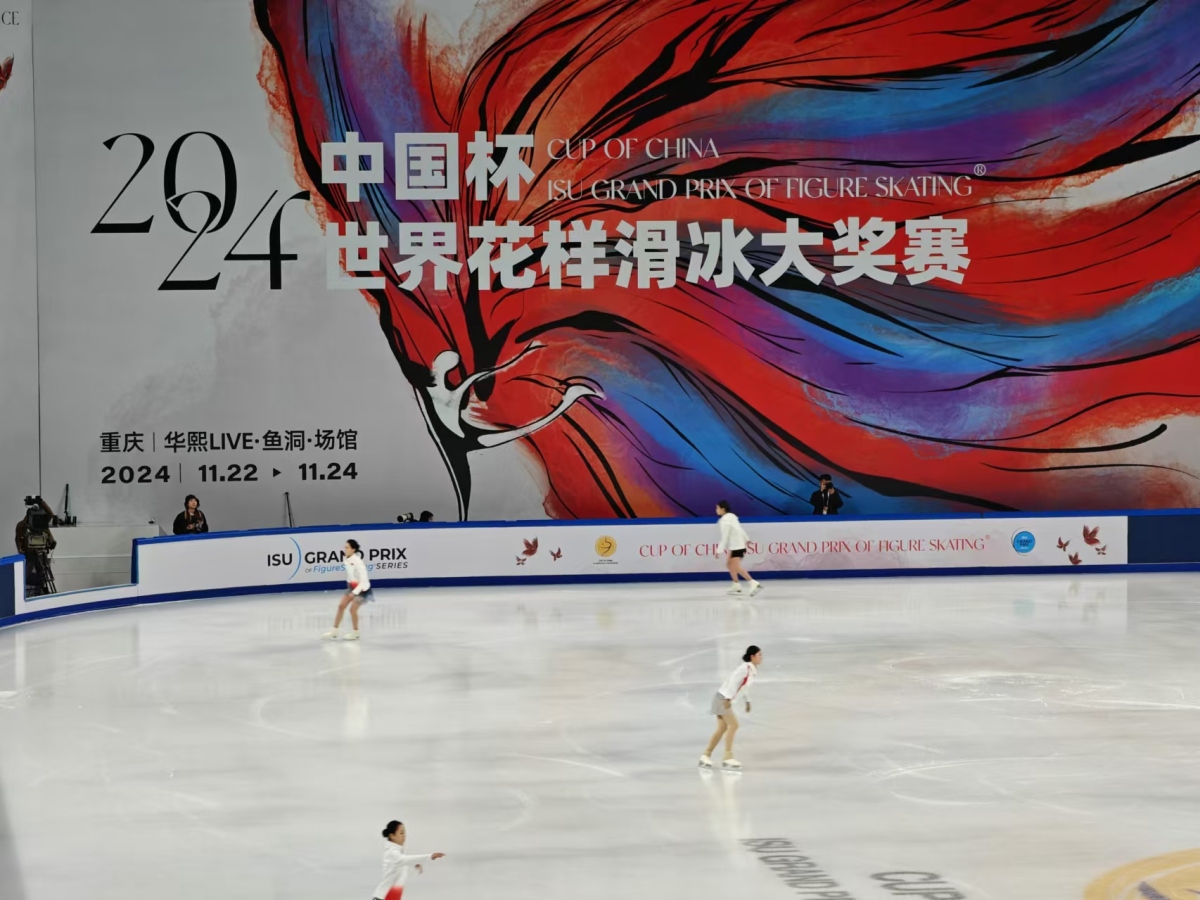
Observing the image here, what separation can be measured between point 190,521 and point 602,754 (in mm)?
13261

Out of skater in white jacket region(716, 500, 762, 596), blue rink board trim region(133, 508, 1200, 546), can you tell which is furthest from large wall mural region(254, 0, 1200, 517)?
skater in white jacket region(716, 500, 762, 596)

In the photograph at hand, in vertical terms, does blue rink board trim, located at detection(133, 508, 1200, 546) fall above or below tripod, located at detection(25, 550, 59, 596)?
above

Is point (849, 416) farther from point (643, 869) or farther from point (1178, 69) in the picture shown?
point (643, 869)

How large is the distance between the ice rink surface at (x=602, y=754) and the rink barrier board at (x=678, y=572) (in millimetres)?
1716

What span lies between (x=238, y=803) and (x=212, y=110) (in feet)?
58.2

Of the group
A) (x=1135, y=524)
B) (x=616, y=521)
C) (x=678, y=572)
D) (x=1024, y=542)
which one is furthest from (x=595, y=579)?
(x=1135, y=524)

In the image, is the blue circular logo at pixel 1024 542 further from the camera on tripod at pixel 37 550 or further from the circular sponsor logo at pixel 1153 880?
the circular sponsor logo at pixel 1153 880

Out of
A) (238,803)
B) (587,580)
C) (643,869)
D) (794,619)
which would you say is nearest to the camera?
(643,869)

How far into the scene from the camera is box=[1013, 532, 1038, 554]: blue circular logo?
1037 inches

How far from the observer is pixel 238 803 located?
39.3ft

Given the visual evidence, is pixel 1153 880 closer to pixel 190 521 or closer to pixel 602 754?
pixel 602 754

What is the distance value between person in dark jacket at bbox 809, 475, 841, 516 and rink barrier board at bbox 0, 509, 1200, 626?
1070mm

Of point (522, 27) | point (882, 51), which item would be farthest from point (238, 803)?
point (882, 51)

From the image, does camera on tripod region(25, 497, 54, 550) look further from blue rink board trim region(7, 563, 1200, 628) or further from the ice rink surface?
the ice rink surface
